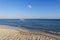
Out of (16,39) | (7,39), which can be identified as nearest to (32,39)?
(16,39)

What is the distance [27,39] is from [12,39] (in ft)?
2.21

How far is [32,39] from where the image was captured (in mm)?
5457

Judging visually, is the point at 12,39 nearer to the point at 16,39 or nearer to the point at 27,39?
the point at 16,39

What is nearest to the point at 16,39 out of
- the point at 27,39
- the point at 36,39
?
the point at 27,39

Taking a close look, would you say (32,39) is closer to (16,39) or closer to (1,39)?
(16,39)

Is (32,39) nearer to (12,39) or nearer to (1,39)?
(12,39)

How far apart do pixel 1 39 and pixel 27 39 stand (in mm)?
A: 1137

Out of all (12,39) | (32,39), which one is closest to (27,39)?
(32,39)

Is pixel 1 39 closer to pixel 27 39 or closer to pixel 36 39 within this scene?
pixel 27 39

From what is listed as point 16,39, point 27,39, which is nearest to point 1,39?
point 16,39

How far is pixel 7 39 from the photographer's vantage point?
515cm

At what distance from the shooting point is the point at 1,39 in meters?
5.16

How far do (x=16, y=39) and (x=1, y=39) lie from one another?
25.1 inches

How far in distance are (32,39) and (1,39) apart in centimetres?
137
